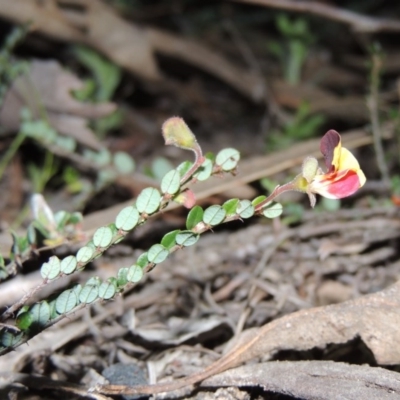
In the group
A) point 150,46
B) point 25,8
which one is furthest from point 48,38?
point 150,46

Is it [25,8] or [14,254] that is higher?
[25,8]

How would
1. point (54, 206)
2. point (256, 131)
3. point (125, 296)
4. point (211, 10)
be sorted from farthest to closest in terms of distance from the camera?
point (211, 10) → point (256, 131) → point (54, 206) → point (125, 296)

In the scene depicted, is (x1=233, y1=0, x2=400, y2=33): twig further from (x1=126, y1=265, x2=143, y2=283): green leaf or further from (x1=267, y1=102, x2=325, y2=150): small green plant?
(x1=126, y1=265, x2=143, y2=283): green leaf

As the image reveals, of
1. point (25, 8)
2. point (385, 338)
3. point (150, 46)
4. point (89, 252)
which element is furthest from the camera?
point (150, 46)

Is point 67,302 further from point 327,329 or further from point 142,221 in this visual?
point 327,329

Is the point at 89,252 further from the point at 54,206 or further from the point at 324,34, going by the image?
the point at 324,34

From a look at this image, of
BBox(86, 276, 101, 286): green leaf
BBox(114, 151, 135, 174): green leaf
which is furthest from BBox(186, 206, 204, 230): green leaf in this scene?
BBox(114, 151, 135, 174): green leaf
